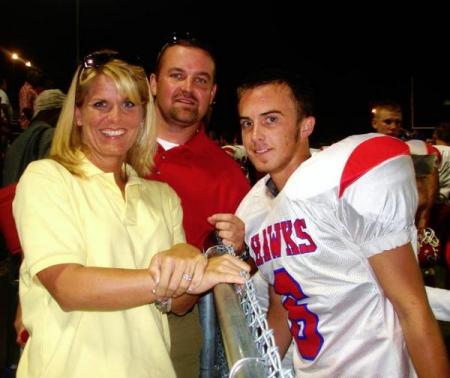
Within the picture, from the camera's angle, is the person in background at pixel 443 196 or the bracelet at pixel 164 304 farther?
the person in background at pixel 443 196

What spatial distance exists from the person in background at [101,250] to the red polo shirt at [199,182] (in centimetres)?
67

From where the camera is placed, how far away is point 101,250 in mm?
1812

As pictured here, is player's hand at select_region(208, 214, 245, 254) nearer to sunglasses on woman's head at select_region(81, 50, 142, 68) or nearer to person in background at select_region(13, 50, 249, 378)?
person in background at select_region(13, 50, 249, 378)

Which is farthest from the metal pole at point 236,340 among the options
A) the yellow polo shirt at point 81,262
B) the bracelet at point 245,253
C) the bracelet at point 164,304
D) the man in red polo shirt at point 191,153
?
the man in red polo shirt at point 191,153

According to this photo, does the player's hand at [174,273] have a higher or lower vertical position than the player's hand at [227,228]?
lower

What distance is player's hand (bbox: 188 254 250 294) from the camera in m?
1.52

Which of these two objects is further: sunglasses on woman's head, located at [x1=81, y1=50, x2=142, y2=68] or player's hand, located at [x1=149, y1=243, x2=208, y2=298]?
sunglasses on woman's head, located at [x1=81, y1=50, x2=142, y2=68]

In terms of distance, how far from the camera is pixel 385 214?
1848mm

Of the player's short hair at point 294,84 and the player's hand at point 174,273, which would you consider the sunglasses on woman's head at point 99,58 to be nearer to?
the player's short hair at point 294,84

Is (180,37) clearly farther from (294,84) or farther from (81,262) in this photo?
(81,262)

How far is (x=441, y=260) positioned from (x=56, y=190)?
16.7ft

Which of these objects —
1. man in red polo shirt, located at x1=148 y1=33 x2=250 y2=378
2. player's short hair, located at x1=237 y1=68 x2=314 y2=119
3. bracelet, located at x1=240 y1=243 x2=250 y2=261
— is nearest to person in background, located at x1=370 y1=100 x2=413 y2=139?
man in red polo shirt, located at x1=148 y1=33 x2=250 y2=378

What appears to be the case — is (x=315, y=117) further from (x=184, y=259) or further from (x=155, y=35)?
(x=155, y=35)

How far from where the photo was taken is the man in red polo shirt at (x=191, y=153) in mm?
3008
